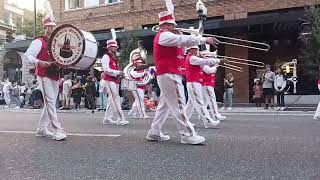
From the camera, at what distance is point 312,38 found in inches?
788

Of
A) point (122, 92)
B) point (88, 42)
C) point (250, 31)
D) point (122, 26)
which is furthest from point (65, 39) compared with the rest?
point (122, 26)

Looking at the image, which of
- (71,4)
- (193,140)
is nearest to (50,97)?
(193,140)

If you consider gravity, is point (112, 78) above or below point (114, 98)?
above

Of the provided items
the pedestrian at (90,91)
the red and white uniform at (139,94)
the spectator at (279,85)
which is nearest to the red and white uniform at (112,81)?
the red and white uniform at (139,94)

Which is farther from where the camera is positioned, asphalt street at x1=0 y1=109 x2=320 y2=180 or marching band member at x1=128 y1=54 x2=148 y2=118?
marching band member at x1=128 y1=54 x2=148 y2=118

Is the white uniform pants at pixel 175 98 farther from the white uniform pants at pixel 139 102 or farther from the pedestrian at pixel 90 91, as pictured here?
the pedestrian at pixel 90 91

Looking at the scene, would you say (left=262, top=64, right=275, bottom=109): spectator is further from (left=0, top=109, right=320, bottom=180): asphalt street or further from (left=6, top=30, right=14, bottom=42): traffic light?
(left=6, top=30, right=14, bottom=42): traffic light

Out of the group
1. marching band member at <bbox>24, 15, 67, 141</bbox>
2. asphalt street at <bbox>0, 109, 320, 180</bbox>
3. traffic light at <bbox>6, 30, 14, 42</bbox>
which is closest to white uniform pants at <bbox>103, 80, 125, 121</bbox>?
asphalt street at <bbox>0, 109, 320, 180</bbox>

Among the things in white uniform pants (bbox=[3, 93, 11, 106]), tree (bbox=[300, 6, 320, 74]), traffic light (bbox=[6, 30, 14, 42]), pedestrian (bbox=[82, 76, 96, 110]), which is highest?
traffic light (bbox=[6, 30, 14, 42])

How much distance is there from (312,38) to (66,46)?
48.0ft

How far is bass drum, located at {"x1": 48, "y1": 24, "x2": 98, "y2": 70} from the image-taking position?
7770mm

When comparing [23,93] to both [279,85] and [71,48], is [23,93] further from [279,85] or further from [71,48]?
[71,48]

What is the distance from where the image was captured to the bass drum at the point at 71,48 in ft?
25.5

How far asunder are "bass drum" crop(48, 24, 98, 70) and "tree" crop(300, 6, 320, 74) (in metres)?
14.2
